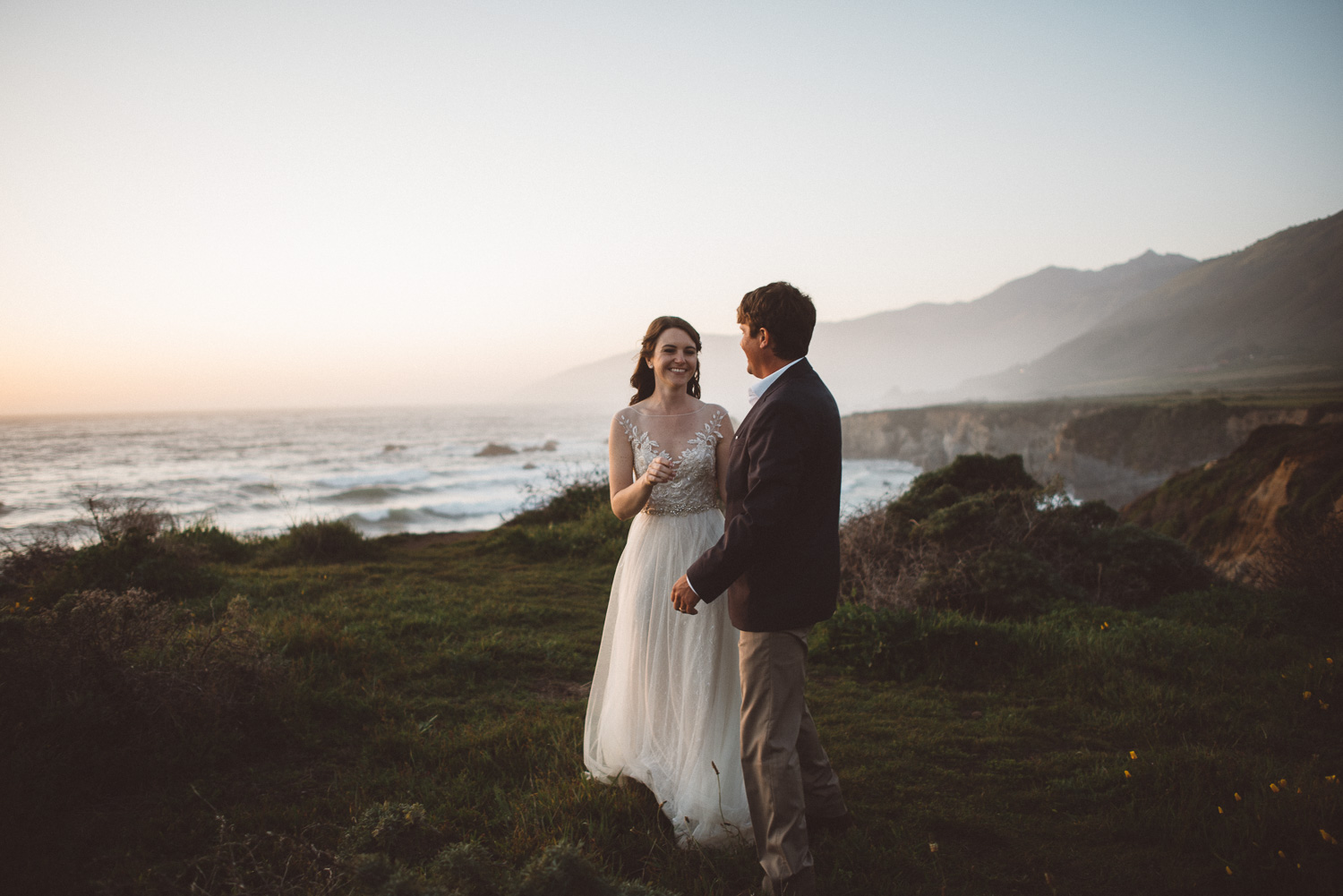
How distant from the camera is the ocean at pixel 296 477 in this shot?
20312mm

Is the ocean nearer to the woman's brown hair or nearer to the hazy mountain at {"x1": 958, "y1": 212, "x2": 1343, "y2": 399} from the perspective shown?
the woman's brown hair

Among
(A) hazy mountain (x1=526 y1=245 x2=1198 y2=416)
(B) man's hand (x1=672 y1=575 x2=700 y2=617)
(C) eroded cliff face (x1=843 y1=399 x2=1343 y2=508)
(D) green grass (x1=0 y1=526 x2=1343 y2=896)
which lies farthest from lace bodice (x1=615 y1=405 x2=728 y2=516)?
(A) hazy mountain (x1=526 y1=245 x2=1198 y2=416)

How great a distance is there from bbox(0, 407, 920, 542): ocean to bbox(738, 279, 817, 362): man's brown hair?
20.2ft

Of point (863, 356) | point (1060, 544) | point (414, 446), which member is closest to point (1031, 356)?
point (863, 356)

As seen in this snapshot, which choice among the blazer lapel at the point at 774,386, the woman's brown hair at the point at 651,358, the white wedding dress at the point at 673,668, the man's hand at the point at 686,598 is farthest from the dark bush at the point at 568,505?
the blazer lapel at the point at 774,386

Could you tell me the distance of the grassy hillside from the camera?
278cm

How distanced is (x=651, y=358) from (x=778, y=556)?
1.46 metres

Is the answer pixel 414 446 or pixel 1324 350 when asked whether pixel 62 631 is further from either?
pixel 414 446

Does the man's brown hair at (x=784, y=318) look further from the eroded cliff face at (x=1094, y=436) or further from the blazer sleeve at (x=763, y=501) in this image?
the eroded cliff face at (x=1094, y=436)

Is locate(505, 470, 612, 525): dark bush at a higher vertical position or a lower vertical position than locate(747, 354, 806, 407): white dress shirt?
lower

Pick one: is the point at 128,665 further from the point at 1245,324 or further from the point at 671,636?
the point at 1245,324

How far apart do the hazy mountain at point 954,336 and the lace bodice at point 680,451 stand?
100363 mm

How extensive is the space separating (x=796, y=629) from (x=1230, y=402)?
2053cm

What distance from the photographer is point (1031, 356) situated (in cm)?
12062
